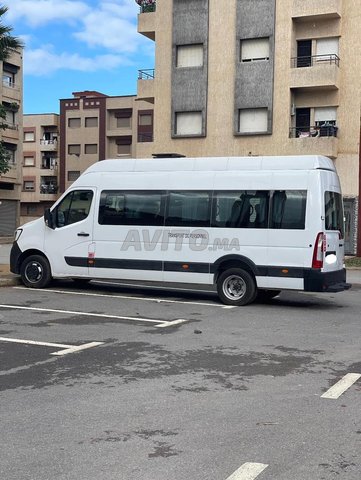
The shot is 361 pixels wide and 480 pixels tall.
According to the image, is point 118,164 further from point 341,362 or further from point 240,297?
point 341,362

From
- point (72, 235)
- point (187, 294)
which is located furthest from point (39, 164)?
point (187, 294)

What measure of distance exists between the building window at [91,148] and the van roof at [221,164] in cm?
5199

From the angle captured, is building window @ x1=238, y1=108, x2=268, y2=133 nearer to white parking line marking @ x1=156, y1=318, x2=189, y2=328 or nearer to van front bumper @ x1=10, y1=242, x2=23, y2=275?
van front bumper @ x1=10, y1=242, x2=23, y2=275

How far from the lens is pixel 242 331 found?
30.7 ft

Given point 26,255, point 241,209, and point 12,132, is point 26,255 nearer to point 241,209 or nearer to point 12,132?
point 241,209

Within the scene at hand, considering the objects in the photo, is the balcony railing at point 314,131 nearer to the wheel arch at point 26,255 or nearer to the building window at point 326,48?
the building window at point 326,48

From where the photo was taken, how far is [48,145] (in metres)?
67.0

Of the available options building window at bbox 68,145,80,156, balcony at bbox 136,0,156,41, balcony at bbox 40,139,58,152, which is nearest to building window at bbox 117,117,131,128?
building window at bbox 68,145,80,156

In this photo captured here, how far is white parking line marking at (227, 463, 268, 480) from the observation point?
3918 millimetres

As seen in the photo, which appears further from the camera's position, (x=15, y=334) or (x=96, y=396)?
(x=15, y=334)

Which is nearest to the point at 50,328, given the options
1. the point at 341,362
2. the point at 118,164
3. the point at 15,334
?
the point at 15,334

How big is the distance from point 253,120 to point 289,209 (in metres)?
18.9

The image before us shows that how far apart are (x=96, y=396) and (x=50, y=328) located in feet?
12.0

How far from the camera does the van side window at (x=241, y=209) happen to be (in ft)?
38.8
